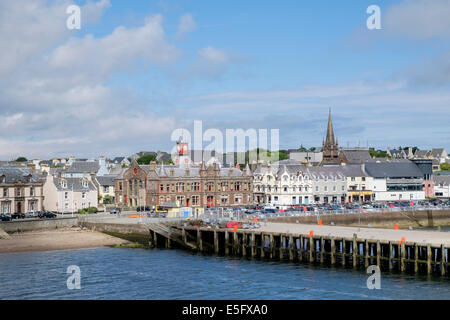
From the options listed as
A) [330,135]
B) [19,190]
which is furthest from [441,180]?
[19,190]

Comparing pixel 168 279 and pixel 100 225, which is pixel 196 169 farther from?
pixel 168 279

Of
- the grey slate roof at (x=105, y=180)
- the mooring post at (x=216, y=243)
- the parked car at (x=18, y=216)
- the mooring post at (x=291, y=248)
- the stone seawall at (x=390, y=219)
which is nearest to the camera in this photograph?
the mooring post at (x=291, y=248)

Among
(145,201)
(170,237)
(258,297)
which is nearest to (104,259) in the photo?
(170,237)

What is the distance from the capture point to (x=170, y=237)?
71.7 metres

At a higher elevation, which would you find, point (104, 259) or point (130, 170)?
point (130, 170)

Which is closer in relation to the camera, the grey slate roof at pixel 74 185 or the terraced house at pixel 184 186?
the grey slate roof at pixel 74 185

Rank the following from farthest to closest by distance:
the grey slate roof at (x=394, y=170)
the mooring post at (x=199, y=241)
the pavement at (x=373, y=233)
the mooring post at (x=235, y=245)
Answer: the grey slate roof at (x=394, y=170), the mooring post at (x=199, y=241), the mooring post at (x=235, y=245), the pavement at (x=373, y=233)

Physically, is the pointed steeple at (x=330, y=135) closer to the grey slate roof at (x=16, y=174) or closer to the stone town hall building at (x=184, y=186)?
the stone town hall building at (x=184, y=186)

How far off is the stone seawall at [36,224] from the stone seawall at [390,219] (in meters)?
28.9

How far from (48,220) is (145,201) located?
83.2 ft

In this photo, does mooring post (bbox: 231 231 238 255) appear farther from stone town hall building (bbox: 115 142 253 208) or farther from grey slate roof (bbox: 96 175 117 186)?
grey slate roof (bbox: 96 175 117 186)

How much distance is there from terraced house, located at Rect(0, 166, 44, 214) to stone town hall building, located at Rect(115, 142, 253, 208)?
1677 cm

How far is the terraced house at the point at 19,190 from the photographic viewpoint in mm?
88062

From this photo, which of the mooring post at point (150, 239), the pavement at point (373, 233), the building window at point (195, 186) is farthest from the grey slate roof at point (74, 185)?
the pavement at point (373, 233)
